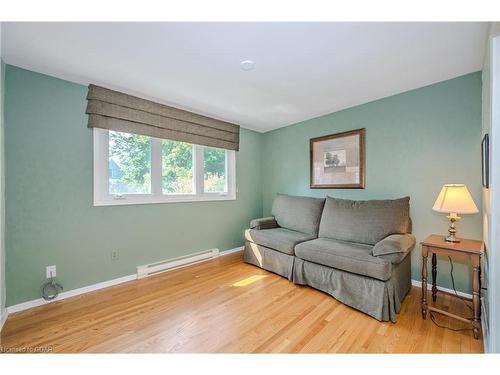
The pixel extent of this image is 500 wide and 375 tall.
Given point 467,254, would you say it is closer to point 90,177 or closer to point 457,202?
point 457,202

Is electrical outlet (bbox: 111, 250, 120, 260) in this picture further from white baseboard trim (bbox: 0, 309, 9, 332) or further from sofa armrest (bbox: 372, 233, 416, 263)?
sofa armrest (bbox: 372, 233, 416, 263)

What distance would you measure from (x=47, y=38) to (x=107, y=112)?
0.80 m

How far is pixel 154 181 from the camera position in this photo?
274 cm

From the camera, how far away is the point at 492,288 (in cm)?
121

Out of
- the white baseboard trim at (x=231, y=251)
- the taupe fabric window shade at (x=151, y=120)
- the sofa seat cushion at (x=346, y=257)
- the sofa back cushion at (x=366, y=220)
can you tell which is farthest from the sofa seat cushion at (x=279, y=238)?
the taupe fabric window shade at (x=151, y=120)

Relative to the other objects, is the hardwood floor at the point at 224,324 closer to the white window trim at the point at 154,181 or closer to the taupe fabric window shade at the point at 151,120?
the white window trim at the point at 154,181

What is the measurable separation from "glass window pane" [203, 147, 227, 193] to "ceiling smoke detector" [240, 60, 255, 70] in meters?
1.58

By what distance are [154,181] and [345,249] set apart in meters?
2.37

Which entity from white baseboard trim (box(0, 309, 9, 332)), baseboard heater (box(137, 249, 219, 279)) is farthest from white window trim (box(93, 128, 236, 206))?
white baseboard trim (box(0, 309, 9, 332))

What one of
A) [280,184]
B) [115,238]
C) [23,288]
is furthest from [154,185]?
[280,184]

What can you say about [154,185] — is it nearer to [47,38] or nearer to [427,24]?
[47,38]

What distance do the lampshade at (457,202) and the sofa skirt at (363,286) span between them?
652 mm
